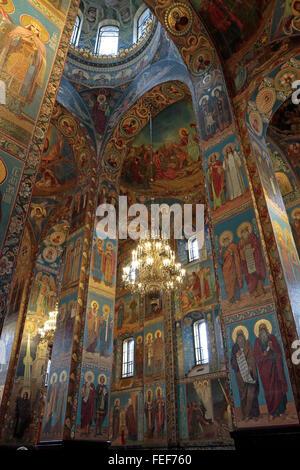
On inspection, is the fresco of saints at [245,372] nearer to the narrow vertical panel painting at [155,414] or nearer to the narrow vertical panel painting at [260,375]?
the narrow vertical panel painting at [260,375]

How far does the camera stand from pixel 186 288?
40.2 ft

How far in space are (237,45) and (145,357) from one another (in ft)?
32.7

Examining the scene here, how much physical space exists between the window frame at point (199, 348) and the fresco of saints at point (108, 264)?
3370 millimetres

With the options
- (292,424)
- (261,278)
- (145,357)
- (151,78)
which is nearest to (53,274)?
(145,357)

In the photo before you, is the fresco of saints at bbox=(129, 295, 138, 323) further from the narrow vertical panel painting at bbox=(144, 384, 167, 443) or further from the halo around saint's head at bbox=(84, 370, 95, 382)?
the halo around saint's head at bbox=(84, 370, 95, 382)

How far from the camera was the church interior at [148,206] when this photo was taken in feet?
17.3

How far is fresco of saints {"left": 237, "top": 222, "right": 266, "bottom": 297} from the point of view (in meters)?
6.07

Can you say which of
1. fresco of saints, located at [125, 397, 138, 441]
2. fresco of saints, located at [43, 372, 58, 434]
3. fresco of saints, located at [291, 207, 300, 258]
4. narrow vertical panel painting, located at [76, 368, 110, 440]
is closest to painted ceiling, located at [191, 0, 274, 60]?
fresco of saints, located at [291, 207, 300, 258]

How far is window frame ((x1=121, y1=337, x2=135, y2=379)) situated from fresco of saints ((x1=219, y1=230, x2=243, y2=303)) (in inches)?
302

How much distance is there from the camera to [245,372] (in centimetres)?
562

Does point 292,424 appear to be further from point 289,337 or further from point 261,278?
point 261,278

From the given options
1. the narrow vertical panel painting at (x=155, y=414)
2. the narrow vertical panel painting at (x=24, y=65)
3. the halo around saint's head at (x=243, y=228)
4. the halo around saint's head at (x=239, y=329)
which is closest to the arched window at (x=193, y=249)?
the narrow vertical panel painting at (x=155, y=414)

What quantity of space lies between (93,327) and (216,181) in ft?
16.1

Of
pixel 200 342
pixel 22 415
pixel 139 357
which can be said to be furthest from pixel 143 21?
pixel 22 415
